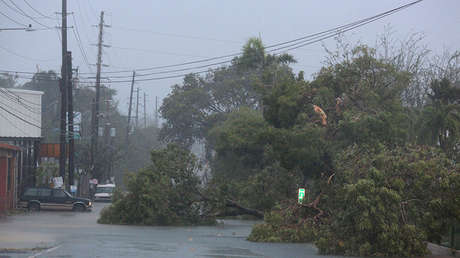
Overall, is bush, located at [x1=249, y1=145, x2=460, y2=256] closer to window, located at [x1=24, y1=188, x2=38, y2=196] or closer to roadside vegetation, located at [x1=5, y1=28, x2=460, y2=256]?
roadside vegetation, located at [x1=5, y1=28, x2=460, y2=256]

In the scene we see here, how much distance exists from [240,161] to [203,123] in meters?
27.2

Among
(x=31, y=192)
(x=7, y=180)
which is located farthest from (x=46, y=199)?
(x=7, y=180)

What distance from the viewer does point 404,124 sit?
2730 cm

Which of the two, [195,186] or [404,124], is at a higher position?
[404,124]

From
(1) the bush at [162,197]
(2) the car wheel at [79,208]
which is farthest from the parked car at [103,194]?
(1) the bush at [162,197]

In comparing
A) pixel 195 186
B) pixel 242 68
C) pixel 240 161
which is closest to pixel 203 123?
pixel 242 68

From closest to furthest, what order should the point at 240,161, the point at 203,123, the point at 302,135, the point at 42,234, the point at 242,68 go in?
the point at 42,234 → the point at 302,135 → the point at 240,161 → the point at 242,68 → the point at 203,123

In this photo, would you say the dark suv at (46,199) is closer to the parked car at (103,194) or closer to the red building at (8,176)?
the red building at (8,176)

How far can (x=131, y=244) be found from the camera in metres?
19.5

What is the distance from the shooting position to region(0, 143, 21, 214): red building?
36.4 meters

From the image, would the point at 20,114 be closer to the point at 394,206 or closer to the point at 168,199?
the point at 168,199

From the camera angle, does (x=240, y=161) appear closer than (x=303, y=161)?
No

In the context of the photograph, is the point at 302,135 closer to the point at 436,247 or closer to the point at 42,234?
the point at 436,247

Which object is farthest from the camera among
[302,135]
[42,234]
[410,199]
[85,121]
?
[85,121]
